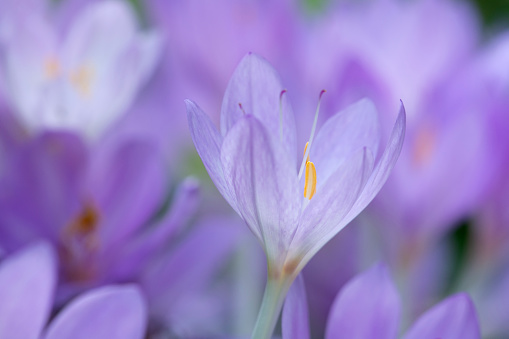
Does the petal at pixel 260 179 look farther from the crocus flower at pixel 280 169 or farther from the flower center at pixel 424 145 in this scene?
the flower center at pixel 424 145

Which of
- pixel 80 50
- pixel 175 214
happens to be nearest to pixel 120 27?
pixel 80 50

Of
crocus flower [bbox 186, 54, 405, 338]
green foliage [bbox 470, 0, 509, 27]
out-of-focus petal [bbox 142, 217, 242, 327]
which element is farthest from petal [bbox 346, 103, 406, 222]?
green foliage [bbox 470, 0, 509, 27]

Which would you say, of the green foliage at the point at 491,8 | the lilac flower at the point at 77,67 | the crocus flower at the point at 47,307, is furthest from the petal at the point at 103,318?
the green foliage at the point at 491,8

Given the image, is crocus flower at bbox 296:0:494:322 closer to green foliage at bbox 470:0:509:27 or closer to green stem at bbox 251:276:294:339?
green stem at bbox 251:276:294:339

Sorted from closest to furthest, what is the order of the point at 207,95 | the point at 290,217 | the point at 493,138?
the point at 290,217 < the point at 493,138 < the point at 207,95

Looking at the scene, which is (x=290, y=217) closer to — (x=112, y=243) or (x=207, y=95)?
(x=112, y=243)

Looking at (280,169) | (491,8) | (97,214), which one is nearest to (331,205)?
(280,169)
